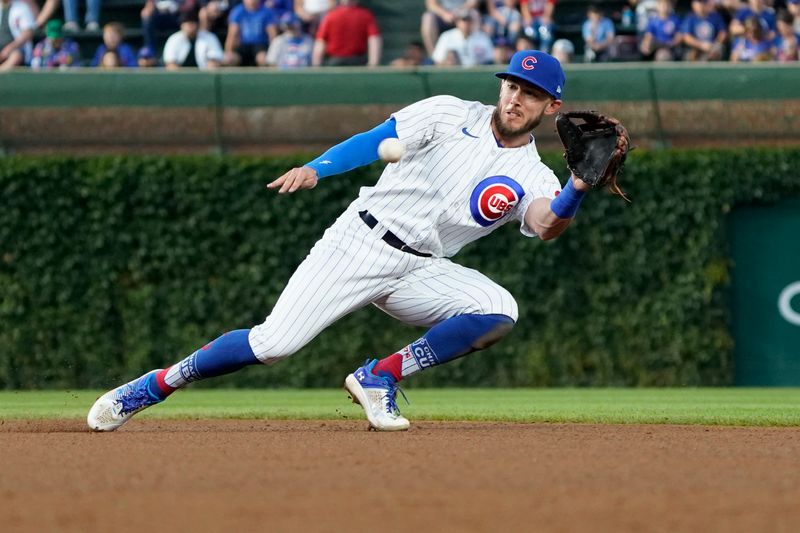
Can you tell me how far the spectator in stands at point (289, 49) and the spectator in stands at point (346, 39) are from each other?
140mm

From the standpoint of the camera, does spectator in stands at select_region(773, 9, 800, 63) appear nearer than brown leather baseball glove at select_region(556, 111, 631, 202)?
No

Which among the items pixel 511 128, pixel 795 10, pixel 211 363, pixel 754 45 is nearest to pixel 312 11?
pixel 754 45

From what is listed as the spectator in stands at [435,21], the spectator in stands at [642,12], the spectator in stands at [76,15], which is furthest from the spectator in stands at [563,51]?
the spectator in stands at [76,15]

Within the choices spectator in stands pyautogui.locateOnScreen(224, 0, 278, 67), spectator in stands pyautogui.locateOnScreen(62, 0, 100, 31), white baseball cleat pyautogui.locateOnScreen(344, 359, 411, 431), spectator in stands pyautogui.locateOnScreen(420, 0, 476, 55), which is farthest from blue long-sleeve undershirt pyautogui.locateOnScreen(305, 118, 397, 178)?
spectator in stands pyautogui.locateOnScreen(62, 0, 100, 31)

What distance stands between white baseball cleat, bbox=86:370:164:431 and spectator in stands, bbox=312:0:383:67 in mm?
8450

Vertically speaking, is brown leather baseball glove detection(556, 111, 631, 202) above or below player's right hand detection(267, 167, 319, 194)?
above

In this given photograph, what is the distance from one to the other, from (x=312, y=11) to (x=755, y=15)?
489cm

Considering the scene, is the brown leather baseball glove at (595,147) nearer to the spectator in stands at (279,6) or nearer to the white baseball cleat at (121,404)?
the white baseball cleat at (121,404)

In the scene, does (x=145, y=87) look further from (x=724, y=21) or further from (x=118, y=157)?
(x=724, y=21)

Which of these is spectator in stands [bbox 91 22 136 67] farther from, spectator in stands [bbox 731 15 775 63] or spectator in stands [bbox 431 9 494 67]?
spectator in stands [bbox 731 15 775 63]

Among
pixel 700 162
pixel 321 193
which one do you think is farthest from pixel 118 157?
pixel 700 162

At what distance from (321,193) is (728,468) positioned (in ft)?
27.9

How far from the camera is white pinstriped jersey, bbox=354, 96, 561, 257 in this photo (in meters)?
6.72

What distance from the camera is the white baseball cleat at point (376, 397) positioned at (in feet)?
22.7
